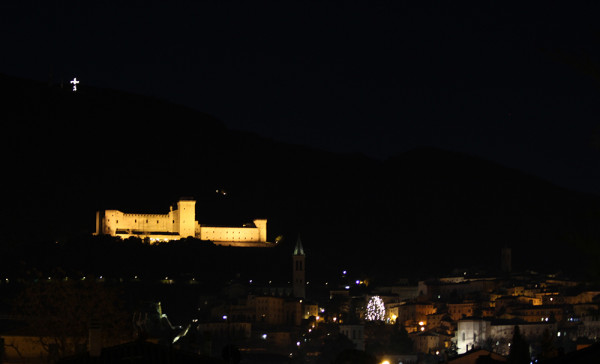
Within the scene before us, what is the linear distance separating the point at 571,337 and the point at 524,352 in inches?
1821

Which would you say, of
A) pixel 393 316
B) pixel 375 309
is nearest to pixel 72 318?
pixel 375 309

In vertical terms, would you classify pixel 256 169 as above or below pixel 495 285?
above

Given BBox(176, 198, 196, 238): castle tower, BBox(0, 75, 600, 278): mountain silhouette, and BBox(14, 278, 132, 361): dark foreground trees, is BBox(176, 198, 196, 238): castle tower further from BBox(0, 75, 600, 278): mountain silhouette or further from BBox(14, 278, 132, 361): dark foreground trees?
BBox(14, 278, 132, 361): dark foreground trees

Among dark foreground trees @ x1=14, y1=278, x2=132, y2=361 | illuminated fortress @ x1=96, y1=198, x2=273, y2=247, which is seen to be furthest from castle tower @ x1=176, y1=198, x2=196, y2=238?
dark foreground trees @ x1=14, y1=278, x2=132, y2=361

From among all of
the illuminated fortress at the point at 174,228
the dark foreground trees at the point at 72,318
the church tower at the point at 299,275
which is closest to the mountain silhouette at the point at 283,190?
the illuminated fortress at the point at 174,228

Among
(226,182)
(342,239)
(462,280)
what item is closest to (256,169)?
(226,182)

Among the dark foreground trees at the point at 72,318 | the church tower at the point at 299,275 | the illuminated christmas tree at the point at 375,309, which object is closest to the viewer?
the dark foreground trees at the point at 72,318

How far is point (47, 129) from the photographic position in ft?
585

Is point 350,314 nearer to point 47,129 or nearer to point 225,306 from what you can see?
point 225,306

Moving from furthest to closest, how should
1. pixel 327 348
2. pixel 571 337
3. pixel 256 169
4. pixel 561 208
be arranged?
pixel 256 169
pixel 561 208
pixel 571 337
pixel 327 348

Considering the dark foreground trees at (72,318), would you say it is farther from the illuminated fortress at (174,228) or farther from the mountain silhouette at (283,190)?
the mountain silhouette at (283,190)

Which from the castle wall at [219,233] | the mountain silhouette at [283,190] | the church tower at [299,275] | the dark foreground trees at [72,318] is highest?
the mountain silhouette at [283,190]

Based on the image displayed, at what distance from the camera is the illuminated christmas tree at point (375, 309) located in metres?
77.1

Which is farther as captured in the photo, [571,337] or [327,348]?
[571,337]
